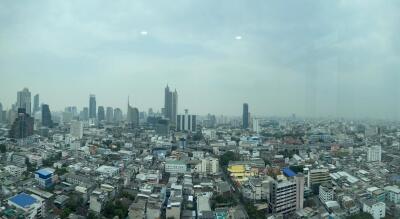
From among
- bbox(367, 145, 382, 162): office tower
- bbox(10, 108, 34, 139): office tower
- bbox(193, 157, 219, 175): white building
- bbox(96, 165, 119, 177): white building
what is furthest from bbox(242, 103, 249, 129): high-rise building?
bbox(10, 108, 34, 139): office tower

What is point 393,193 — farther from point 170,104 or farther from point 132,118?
point 132,118

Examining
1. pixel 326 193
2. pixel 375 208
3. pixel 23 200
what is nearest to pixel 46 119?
pixel 23 200

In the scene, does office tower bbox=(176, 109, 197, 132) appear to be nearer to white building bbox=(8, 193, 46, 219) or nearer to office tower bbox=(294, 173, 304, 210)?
office tower bbox=(294, 173, 304, 210)

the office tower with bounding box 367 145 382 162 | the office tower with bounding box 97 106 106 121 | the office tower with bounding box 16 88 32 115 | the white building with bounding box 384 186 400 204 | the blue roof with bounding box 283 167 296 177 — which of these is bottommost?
the blue roof with bounding box 283 167 296 177

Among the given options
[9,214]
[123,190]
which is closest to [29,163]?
[123,190]

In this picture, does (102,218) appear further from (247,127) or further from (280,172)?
(247,127)

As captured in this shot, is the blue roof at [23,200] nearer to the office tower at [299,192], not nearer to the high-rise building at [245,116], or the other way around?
the office tower at [299,192]

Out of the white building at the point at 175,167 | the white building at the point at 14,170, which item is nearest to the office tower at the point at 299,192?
the white building at the point at 175,167
